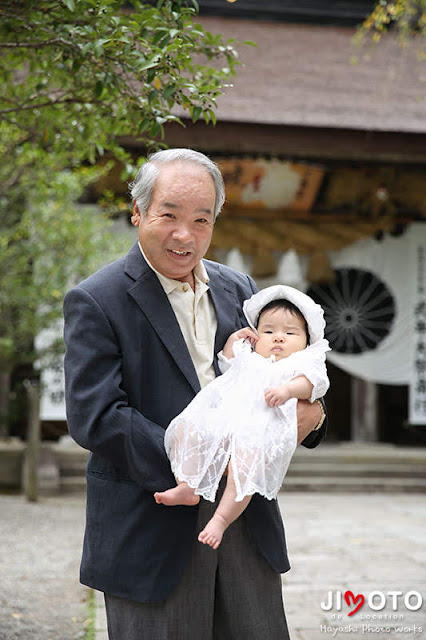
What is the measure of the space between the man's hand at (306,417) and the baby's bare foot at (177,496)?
358mm

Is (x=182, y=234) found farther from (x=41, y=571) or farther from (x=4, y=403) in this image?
(x=4, y=403)

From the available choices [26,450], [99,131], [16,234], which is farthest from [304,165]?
[99,131]

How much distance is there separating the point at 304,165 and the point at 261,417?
7.82 m

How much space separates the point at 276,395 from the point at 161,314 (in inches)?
15.5

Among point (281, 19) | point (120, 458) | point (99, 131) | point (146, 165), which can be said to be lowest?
point (120, 458)

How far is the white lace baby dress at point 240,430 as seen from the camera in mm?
1968

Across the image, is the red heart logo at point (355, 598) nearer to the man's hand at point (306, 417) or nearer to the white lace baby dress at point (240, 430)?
the man's hand at point (306, 417)

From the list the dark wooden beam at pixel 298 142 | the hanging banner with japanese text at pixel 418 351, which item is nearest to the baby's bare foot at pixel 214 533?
the dark wooden beam at pixel 298 142

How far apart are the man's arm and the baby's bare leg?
0.49 feet

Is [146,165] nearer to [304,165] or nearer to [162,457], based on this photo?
[162,457]

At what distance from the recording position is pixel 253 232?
32.2 ft

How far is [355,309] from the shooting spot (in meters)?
10.1

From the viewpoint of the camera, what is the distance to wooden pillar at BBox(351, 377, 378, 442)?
10.8 metres
